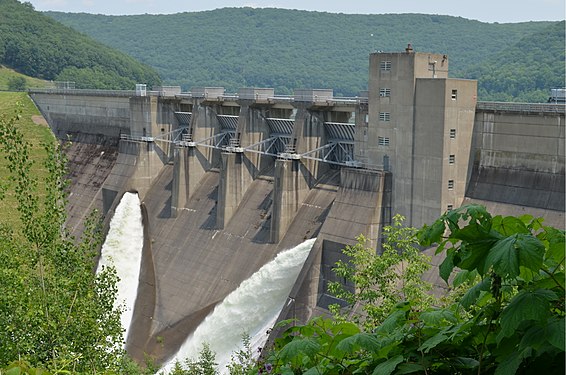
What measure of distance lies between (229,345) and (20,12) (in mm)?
109193

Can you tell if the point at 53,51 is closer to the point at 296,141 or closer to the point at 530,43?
the point at 530,43

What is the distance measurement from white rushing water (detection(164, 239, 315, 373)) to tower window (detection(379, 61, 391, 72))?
23.4 feet

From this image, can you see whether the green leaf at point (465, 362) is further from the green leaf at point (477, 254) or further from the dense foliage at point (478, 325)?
the green leaf at point (477, 254)

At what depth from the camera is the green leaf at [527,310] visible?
14.9 feet

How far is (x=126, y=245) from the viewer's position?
40.2m

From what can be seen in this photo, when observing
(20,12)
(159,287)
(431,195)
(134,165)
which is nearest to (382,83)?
(431,195)

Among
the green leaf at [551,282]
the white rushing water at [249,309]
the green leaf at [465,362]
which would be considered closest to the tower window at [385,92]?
the white rushing water at [249,309]

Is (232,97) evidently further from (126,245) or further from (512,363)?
(512,363)

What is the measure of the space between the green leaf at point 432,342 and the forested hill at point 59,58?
10150cm

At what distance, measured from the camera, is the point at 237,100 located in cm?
3800

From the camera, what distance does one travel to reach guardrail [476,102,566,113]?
79.9ft

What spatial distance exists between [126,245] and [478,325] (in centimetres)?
3596

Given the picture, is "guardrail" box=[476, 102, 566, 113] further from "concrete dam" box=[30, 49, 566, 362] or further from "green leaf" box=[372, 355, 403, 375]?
"green leaf" box=[372, 355, 403, 375]

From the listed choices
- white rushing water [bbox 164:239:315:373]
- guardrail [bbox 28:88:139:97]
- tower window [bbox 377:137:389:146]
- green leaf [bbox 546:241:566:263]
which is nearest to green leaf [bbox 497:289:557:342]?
green leaf [bbox 546:241:566:263]
